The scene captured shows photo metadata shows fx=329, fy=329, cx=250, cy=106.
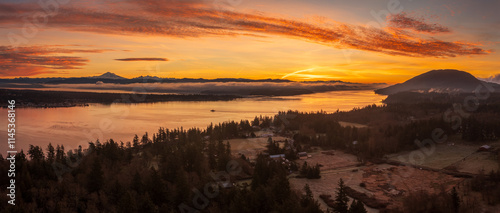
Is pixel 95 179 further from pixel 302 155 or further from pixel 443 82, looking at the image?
pixel 443 82

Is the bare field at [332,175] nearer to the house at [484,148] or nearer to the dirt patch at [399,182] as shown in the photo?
the dirt patch at [399,182]

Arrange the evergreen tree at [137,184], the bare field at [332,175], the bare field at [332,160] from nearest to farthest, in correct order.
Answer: the evergreen tree at [137,184] → the bare field at [332,175] → the bare field at [332,160]

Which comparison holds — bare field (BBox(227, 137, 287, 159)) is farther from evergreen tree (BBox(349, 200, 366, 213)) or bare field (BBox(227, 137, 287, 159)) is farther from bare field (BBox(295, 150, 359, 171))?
evergreen tree (BBox(349, 200, 366, 213))

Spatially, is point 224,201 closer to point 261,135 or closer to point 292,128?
point 261,135

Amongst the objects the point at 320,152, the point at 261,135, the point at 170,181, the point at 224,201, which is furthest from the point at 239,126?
the point at 224,201

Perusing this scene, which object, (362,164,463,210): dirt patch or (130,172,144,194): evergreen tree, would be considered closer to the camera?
(130,172,144,194): evergreen tree

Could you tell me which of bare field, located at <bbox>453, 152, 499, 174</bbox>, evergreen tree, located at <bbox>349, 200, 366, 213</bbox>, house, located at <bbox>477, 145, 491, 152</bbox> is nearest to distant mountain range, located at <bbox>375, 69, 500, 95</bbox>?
house, located at <bbox>477, 145, 491, 152</bbox>

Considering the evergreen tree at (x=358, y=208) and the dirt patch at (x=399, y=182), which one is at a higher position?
the evergreen tree at (x=358, y=208)

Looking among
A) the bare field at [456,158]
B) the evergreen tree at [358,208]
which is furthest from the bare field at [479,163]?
the evergreen tree at [358,208]
